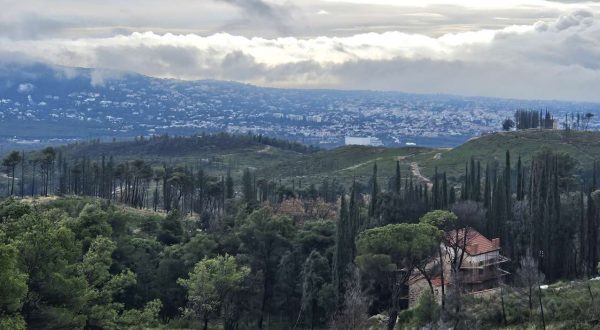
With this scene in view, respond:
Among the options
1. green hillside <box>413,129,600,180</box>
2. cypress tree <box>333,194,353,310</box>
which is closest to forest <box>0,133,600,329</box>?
cypress tree <box>333,194,353,310</box>

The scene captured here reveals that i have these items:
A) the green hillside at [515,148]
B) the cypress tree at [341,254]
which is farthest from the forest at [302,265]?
the green hillside at [515,148]

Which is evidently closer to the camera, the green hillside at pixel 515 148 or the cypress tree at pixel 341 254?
the cypress tree at pixel 341 254

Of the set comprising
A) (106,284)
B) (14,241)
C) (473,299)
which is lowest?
(473,299)

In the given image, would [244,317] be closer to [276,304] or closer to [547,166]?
[276,304]

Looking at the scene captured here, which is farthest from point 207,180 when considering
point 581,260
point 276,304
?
point 581,260

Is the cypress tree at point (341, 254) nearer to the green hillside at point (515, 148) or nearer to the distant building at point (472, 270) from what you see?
the distant building at point (472, 270)

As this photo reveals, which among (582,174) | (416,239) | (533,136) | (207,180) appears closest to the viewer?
(416,239)
